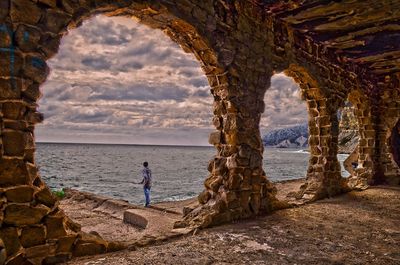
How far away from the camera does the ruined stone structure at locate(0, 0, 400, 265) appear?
303 centimetres

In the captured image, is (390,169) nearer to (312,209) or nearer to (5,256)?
(312,209)

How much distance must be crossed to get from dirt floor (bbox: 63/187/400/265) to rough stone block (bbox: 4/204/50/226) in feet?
1.96

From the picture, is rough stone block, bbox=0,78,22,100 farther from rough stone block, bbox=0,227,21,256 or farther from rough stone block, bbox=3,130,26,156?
rough stone block, bbox=0,227,21,256

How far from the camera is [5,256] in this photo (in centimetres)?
280

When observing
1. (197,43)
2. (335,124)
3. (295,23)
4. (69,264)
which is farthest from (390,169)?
(69,264)

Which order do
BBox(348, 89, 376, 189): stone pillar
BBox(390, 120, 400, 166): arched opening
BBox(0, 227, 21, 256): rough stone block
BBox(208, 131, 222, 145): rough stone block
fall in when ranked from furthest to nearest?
BBox(390, 120, 400, 166): arched opening → BBox(348, 89, 376, 189): stone pillar → BBox(208, 131, 222, 145): rough stone block → BBox(0, 227, 21, 256): rough stone block

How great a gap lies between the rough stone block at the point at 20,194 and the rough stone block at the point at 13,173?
0.16 ft

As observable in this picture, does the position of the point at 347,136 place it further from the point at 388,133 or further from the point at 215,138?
the point at 215,138

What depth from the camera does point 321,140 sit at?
27.8ft

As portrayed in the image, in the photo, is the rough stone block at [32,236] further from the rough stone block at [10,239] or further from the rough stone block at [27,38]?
the rough stone block at [27,38]

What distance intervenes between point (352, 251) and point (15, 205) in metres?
3.72

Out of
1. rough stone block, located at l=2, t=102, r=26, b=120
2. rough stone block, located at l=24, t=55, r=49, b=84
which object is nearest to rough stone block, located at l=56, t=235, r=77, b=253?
rough stone block, located at l=2, t=102, r=26, b=120

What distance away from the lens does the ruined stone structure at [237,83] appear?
303 cm

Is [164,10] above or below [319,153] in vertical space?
above
